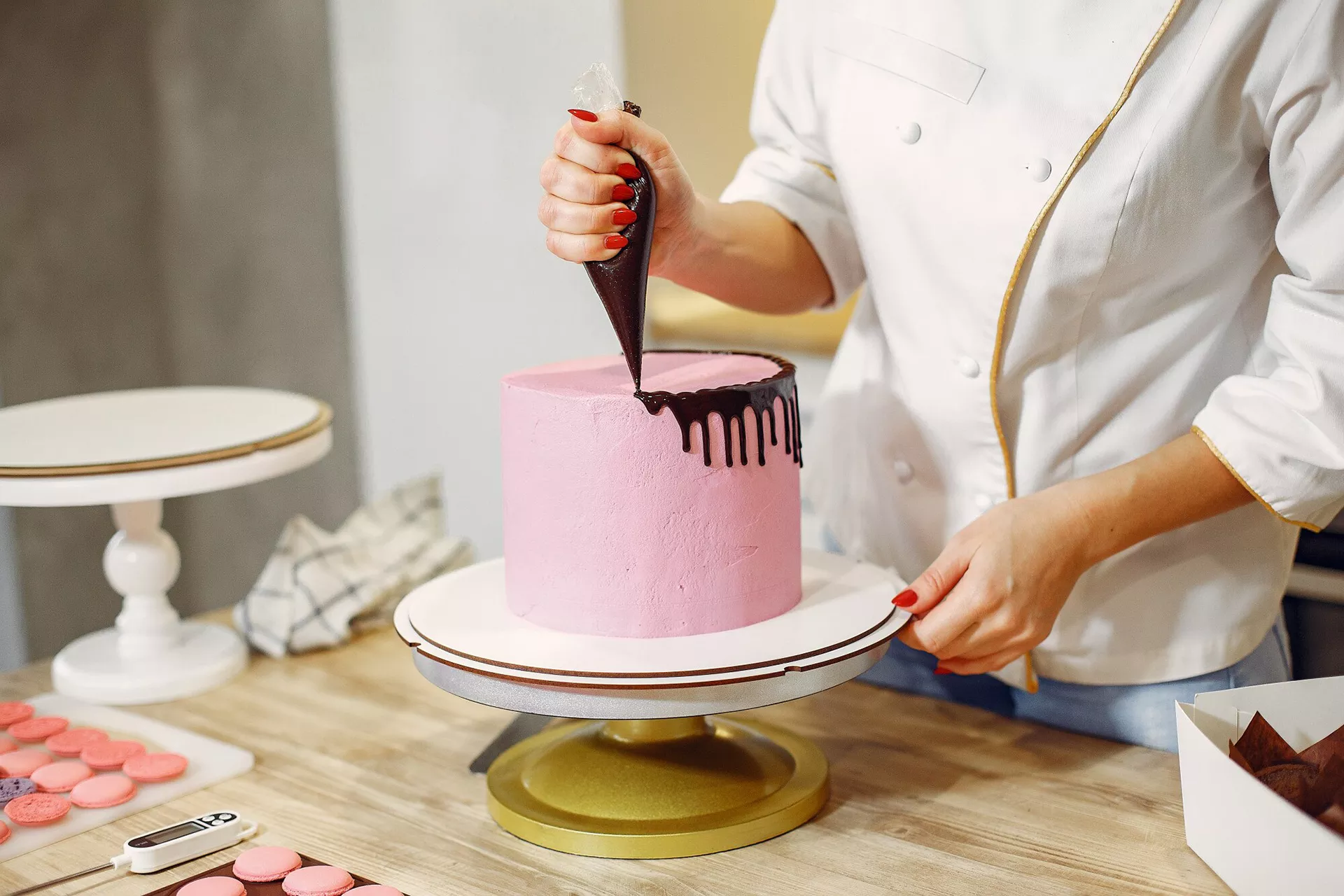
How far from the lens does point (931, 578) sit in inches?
35.6

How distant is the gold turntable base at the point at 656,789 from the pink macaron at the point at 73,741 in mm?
363

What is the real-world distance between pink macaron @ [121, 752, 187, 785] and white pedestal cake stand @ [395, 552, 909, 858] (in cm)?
24

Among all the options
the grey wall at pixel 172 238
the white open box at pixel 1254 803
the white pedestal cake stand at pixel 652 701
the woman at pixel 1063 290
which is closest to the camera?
the white open box at pixel 1254 803

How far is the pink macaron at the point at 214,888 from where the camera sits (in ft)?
2.60

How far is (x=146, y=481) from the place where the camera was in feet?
3.69

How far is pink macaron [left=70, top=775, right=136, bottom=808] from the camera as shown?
3.10ft

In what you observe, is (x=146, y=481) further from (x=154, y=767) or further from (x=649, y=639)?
(x=649, y=639)

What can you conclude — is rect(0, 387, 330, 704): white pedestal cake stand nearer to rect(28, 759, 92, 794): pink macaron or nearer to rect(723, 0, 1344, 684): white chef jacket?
rect(28, 759, 92, 794): pink macaron

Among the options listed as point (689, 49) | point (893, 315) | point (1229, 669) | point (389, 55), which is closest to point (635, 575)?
point (893, 315)

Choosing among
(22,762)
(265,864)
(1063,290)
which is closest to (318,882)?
(265,864)

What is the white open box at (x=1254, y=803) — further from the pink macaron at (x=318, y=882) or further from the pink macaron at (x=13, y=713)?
the pink macaron at (x=13, y=713)

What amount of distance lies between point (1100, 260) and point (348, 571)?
33.6 inches

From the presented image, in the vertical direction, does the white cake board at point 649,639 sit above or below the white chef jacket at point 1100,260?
below

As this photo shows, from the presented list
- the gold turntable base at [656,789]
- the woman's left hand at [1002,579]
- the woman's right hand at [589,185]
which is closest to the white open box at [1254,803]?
the woman's left hand at [1002,579]
